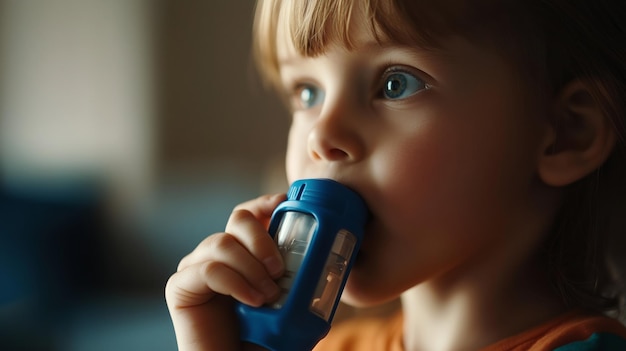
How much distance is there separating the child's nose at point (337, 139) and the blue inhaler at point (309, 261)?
3 cm

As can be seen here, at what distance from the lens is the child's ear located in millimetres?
703

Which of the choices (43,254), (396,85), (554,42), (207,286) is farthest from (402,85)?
(43,254)

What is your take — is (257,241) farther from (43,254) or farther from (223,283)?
(43,254)

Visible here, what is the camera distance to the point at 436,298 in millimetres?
783

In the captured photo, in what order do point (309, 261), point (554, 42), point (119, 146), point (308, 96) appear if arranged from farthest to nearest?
point (119, 146)
point (308, 96)
point (554, 42)
point (309, 261)

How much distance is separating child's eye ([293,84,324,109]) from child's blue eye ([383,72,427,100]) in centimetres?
11

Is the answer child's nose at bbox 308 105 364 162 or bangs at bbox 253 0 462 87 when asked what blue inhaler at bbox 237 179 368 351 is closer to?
child's nose at bbox 308 105 364 162

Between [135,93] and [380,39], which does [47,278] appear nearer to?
[135,93]

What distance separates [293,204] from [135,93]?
1.25 meters

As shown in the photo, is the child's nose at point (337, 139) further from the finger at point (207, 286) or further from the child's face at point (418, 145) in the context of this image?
the finger at point (207, 286)

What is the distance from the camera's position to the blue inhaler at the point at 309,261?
575 millimetres

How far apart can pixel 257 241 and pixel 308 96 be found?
0.24 metres

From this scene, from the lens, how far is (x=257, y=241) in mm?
626

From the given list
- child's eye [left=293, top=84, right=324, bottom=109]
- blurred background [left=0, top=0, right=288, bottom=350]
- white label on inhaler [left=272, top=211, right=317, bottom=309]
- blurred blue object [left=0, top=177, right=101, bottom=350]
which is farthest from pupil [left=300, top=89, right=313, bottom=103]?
blurred blue object [left=0, top=177, right=101, bottom=350]
